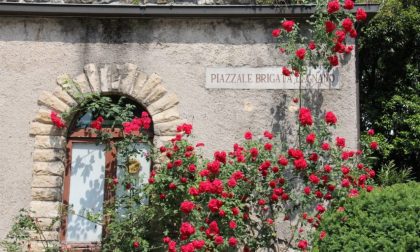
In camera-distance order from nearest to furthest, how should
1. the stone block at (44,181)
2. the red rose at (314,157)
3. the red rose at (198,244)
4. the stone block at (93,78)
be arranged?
the red rose at (198,244), the red rose at (314,157), the stone block at (44,181), the stone block at (93,78)

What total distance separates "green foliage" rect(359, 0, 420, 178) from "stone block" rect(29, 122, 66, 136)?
610 cm

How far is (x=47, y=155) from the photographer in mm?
5969

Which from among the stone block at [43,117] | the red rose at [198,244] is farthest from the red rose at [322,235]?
the stone block at [43,117]

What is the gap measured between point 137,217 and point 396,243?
2715 mm

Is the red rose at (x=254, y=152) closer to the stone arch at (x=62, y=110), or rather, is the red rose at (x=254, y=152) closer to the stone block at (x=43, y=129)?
the stone arch at (x=62, y=110)

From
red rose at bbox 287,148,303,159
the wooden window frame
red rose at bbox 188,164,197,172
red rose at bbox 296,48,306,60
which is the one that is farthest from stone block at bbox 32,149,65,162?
red rose at bbox 296,48,306,60

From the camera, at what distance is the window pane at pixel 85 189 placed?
6.06 meters

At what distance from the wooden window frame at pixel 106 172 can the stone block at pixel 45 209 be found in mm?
110

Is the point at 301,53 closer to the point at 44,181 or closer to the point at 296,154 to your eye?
the point at 296,154

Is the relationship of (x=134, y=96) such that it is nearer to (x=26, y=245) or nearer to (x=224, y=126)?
(x=224, y=126)

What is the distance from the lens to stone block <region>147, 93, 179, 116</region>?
6.07m

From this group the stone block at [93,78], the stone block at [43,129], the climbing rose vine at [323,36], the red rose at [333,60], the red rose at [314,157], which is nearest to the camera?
the red rose at [314,157]

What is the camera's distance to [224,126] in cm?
605

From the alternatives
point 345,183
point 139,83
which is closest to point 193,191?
point 345,183
